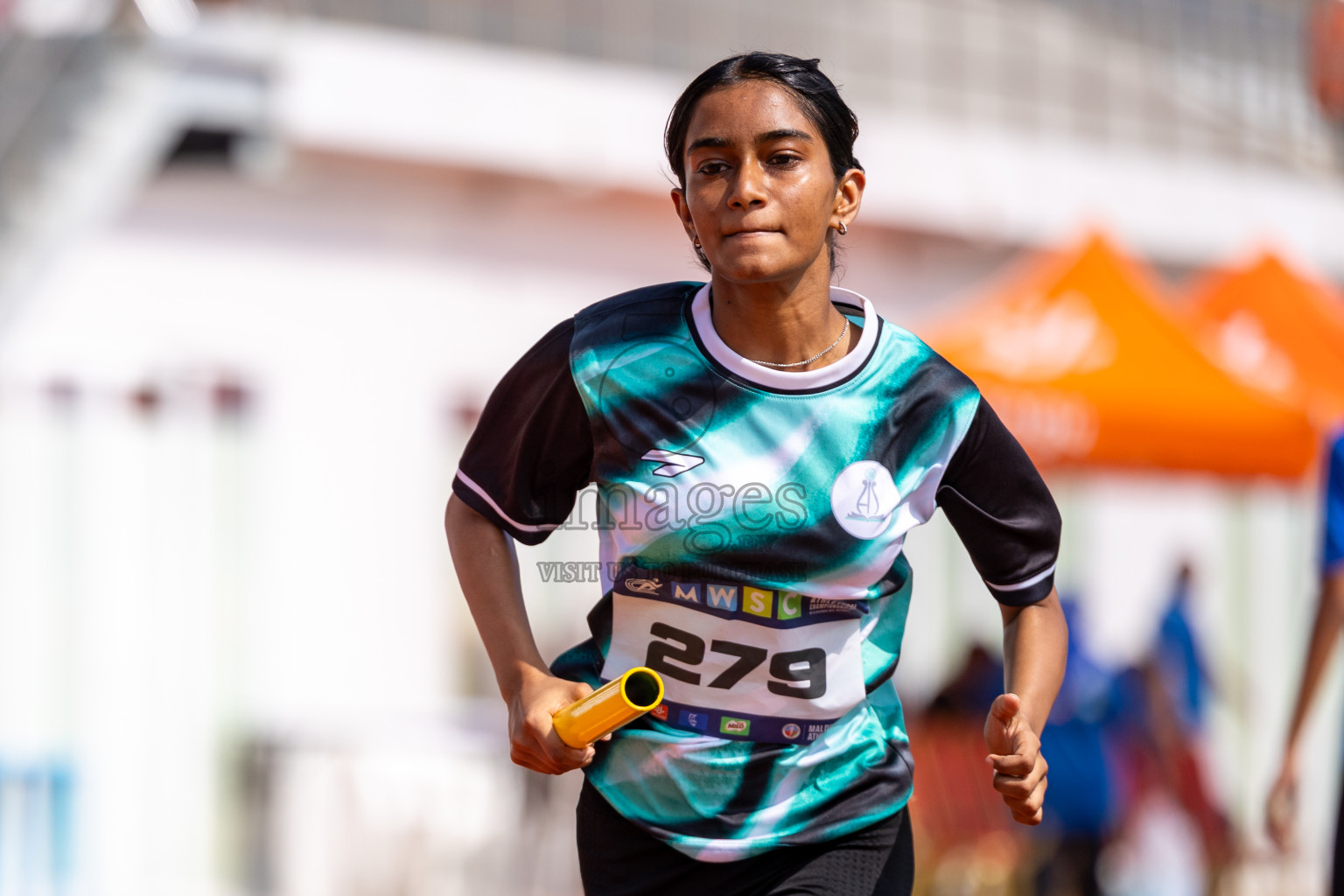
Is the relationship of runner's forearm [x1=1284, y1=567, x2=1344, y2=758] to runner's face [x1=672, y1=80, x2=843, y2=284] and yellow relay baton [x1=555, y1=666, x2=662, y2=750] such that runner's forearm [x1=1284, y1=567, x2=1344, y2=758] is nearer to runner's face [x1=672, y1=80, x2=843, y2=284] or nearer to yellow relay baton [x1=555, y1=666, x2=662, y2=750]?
runner's face [x1=672, y1=80, x2=843, y2=284]

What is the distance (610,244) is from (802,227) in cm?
893

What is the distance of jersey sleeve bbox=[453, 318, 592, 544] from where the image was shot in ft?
7.78

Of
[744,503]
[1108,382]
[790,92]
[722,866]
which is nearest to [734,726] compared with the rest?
[722,866]

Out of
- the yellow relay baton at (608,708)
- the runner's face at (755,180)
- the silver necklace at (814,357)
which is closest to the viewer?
the yellow relay baton at (608,708)

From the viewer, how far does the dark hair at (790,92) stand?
2318mm

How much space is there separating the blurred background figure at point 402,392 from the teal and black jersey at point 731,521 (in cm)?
399

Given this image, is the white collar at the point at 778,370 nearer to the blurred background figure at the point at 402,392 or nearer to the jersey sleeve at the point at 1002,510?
the jersey sleeve at the point at 1002,510

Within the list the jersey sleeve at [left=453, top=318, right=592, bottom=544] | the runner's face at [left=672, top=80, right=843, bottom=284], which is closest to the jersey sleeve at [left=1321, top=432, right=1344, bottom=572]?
the runner's face at [left=672, top=80, right=843, bottom=284]

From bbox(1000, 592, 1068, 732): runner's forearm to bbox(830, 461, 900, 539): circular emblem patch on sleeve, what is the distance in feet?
1.04

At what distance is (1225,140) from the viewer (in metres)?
14.1

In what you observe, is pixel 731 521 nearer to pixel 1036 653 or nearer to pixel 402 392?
pixel 1036 653

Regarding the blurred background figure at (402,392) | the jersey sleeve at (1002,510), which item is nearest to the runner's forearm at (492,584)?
the jersey sleeve at (1002,510)

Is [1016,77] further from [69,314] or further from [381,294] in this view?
[69,314]

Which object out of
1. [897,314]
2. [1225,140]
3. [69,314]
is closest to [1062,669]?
[69,314]
